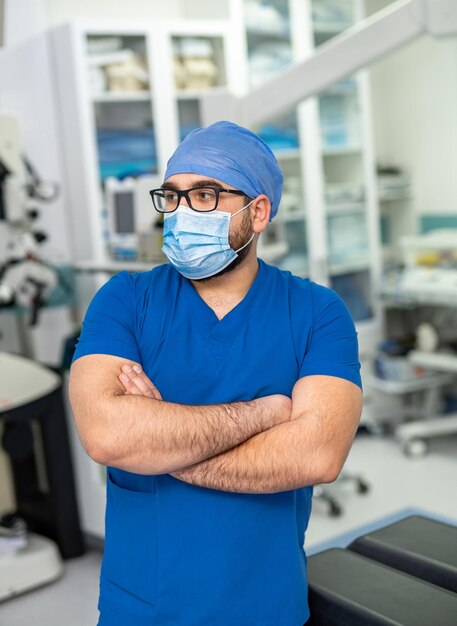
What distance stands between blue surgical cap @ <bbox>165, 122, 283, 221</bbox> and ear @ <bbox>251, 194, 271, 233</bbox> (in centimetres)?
1

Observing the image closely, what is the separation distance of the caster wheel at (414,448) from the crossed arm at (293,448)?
297 centimetres

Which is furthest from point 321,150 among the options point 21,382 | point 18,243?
point 21,382

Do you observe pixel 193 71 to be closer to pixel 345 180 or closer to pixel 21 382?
pixel 345 180

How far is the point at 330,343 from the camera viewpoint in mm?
1449

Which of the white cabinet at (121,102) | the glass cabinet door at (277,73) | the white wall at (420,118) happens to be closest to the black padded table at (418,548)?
the white cabinet at (121,102)

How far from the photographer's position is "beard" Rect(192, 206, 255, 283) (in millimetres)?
1493

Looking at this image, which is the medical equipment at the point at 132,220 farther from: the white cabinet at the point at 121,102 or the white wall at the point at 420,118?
the white wall at the point at 420,118

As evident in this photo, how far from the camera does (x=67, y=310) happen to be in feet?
12.3

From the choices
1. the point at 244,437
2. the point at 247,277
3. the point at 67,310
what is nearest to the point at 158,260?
the point at 67,310

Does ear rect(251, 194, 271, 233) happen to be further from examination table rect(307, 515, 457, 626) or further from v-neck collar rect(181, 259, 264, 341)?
examination table rect(307, 515, 457, 626)

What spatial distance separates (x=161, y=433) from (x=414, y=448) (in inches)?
125

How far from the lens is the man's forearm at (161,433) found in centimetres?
133

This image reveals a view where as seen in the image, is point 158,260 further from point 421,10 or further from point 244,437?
point 244,437

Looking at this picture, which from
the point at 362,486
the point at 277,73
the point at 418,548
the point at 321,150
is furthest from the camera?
the point at 321,150
